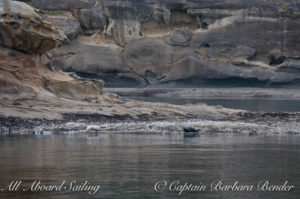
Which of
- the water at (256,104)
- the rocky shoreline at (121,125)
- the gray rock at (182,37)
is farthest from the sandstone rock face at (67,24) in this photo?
the rocky shoreline at (121,125)

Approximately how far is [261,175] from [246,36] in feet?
219

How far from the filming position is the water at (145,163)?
429 inches

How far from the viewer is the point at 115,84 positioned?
254 ft

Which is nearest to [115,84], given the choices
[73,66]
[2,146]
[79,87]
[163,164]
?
[73,66]

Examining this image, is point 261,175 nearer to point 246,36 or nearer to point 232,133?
point 232,133

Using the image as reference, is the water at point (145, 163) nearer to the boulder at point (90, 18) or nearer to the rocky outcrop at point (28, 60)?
the rocky outcrop at point (28, 60)

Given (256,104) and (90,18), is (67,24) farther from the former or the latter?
(256,104)

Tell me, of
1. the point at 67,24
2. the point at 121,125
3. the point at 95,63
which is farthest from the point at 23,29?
the point at 67,24

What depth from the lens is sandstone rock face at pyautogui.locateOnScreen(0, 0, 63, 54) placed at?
30.2 metres

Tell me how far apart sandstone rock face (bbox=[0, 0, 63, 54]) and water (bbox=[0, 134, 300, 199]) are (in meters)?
9.72

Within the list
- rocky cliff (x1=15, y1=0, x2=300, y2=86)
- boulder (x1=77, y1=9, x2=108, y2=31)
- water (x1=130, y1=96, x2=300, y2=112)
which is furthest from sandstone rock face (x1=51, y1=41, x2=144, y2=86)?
water (x1=130, y1=96, x2=300, y2=112)

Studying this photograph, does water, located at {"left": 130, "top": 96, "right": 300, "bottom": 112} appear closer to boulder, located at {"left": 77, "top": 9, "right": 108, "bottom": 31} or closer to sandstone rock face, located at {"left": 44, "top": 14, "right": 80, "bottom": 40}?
sandstone rock face, located at {"left": 44, "top": 14, "right": 80, "bottom": 40}

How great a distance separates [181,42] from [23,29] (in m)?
49.0

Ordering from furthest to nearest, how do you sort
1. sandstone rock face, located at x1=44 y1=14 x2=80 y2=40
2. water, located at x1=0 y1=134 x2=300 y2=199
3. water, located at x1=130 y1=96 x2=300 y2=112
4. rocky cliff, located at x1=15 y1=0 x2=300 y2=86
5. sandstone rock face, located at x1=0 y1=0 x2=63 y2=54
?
sandstone rock face, located at x1=44 y1=14 x2=80 y2=40 < rocky cliff, located at x1=15 y1=0 x2=300 y2=86 < water, located at x1=130 y1=96 x2=300 y2=112 < sandstone rock face, located at x1=0 y1=0 x2=63 y2=54 < water, located at x1=0 y1=134 x2=300 y2=199
